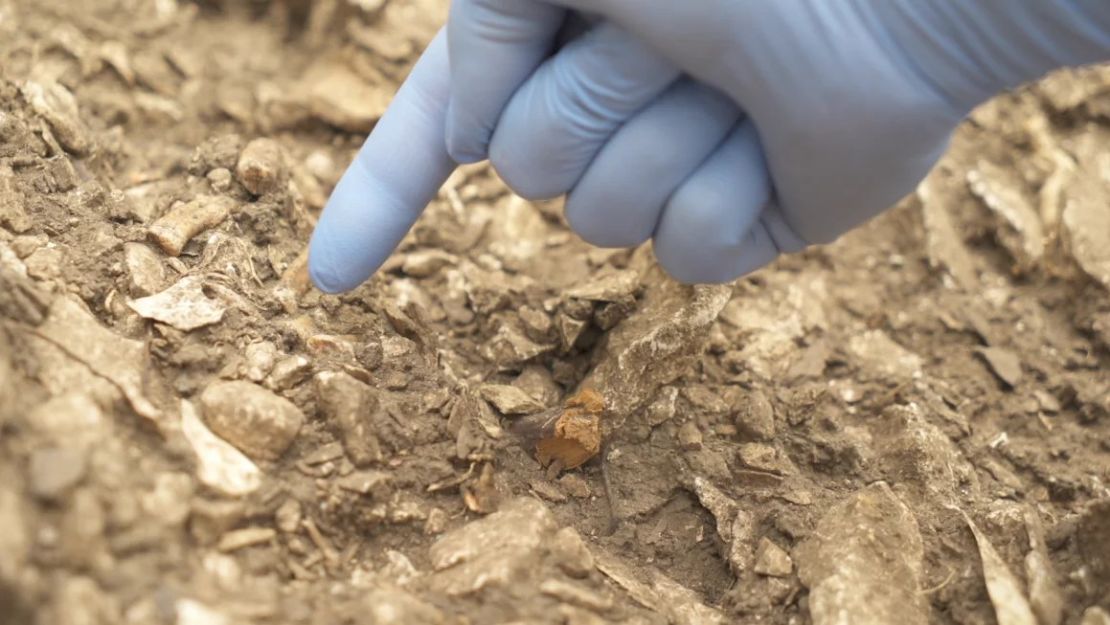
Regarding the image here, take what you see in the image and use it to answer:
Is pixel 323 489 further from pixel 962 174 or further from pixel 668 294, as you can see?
pixel 962 174

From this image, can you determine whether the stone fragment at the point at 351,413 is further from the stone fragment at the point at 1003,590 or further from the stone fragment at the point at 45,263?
the stone fragment at the point at 1003,590

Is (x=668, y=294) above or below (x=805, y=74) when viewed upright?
below

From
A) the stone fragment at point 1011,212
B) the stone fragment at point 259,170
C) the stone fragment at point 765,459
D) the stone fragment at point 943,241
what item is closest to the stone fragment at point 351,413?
the stone fragment at point 259,170

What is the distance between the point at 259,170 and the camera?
7.13 ft

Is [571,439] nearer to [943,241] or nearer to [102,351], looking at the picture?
[102,351]

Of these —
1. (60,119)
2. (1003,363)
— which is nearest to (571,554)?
(1003,363)

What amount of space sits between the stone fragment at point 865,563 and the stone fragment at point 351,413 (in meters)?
0.87

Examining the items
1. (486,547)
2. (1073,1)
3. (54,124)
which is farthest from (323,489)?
(1073,1)

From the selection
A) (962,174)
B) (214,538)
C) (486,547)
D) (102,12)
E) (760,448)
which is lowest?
(102,12)

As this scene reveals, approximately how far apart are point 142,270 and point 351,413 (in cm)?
57

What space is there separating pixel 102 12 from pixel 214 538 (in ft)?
7.42

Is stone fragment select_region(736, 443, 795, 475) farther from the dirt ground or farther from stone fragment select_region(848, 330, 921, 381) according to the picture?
stone fragment select_region(848, 330, 921, 381)

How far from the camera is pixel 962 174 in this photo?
3088 mm

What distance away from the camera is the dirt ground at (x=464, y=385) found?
1498mm
